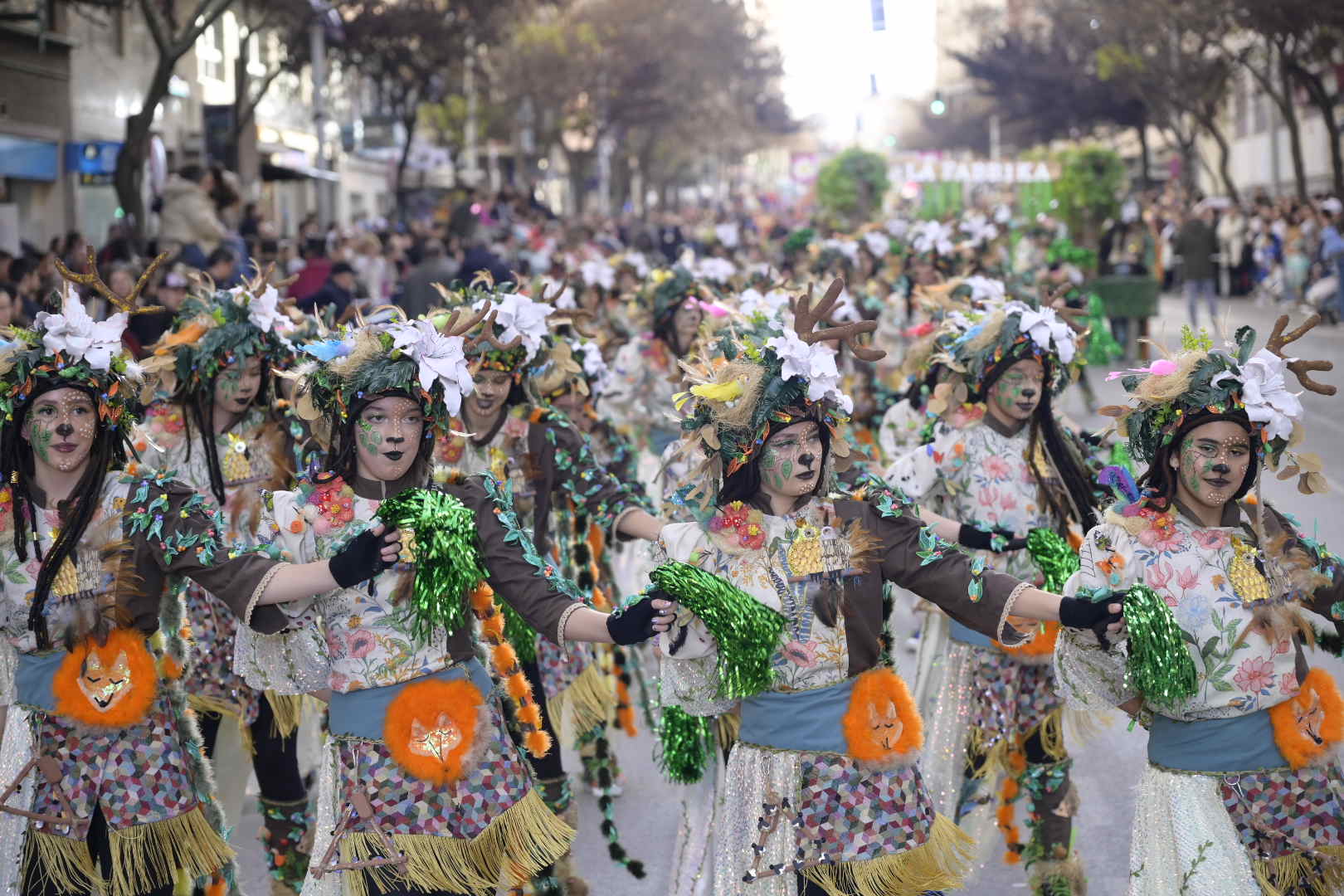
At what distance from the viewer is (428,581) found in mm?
4398

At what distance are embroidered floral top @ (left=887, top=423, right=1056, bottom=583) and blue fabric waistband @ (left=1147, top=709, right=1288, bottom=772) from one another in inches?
65.2

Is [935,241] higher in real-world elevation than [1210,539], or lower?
higher

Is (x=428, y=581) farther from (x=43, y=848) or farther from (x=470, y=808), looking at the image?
(x=43, y=848)

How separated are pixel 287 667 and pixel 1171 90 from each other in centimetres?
4291

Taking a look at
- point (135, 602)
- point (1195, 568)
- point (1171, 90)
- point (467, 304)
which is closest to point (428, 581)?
point (135, 602)

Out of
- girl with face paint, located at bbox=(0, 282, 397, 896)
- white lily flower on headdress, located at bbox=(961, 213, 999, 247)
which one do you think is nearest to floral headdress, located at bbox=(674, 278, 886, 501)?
girl with face paint, located at bbox=(0, 282, 397, 896)

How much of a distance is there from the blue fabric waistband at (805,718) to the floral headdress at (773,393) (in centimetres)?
60

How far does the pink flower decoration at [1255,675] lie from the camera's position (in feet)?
14.7

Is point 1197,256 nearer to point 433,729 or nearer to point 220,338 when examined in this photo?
point 220,338

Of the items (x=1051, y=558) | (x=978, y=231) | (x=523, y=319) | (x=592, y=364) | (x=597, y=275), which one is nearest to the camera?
(x=1051, y=558)

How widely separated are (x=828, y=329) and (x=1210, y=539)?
116 cm

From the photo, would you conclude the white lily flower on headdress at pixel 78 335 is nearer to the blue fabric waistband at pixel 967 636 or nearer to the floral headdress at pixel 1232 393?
the floral headdress at pixel 1232 393

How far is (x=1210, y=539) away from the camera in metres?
4.59

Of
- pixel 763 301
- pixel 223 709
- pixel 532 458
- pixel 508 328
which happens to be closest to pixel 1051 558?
pixel 532 458
